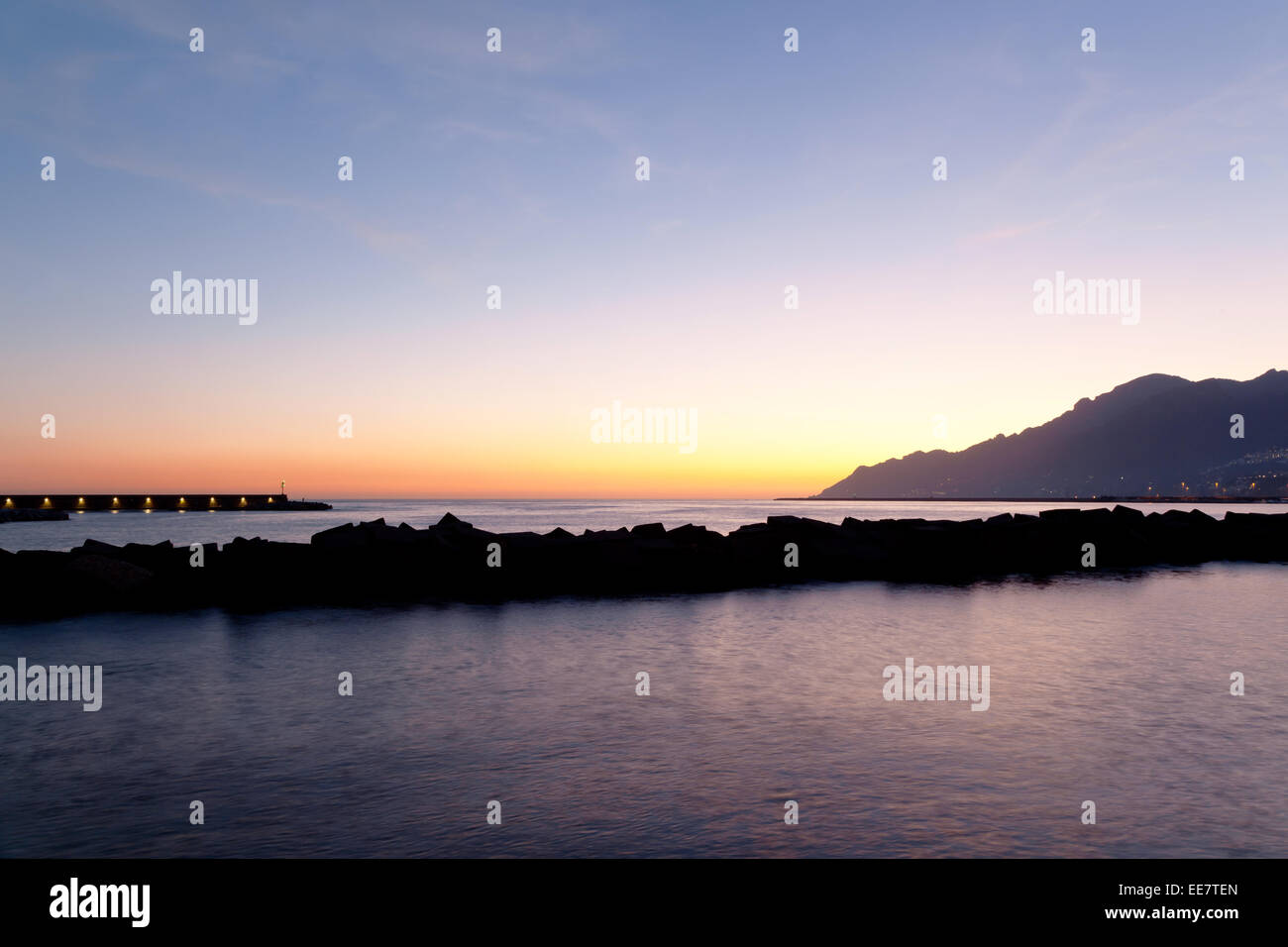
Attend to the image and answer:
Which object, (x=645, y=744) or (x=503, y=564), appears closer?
(x=645, y=744)

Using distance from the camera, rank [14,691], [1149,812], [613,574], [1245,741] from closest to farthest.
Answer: [1149,812] → [1245,741] → [14,691] → [613,574]

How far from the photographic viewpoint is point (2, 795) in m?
5.74

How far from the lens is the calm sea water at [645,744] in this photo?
4.84m

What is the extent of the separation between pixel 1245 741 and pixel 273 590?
58.4ft

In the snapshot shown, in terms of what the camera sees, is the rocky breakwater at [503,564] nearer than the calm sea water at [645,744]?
No

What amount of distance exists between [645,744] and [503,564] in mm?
13802

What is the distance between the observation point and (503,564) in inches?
792

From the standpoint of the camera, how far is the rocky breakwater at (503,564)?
669 inches

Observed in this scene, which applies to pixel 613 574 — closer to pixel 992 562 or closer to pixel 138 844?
pixel 992 562

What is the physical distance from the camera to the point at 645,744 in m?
6.79

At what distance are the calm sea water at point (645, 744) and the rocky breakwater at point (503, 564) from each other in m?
3.94

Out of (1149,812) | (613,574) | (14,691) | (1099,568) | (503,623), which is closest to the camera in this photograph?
(1149,812)

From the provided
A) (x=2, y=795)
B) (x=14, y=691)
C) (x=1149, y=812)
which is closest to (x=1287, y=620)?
(x=1149, y=812)

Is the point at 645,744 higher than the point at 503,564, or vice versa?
the point at 503,564
